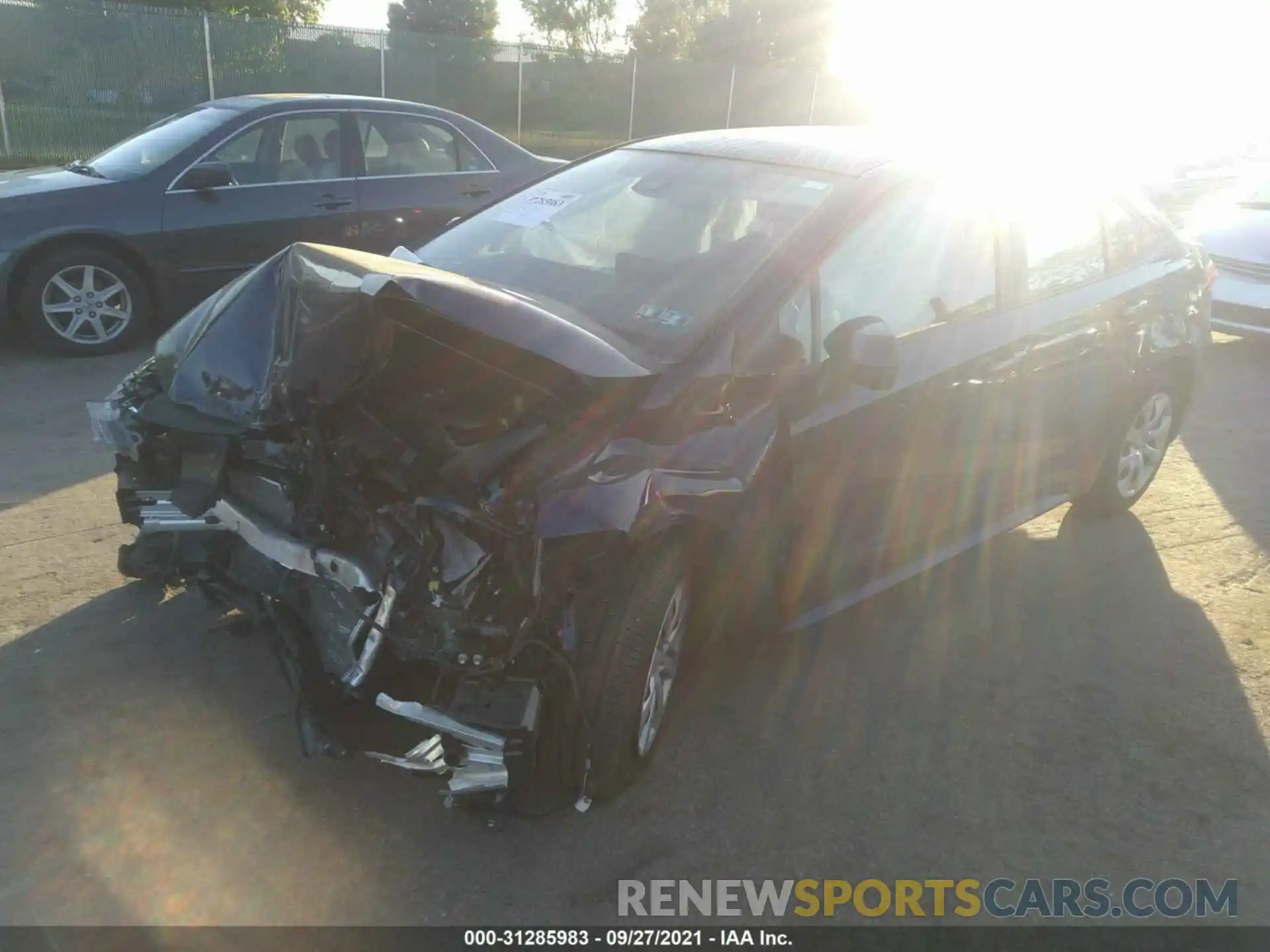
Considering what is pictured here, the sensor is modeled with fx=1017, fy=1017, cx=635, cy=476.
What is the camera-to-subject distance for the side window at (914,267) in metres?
3.32

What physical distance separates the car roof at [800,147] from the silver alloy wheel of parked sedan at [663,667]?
164 centimetres

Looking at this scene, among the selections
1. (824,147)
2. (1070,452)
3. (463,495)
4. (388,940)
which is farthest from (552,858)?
(1070,452)

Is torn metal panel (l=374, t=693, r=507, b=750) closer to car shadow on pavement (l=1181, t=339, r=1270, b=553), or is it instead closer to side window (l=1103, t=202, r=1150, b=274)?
side window (l=1103, t=202, r=1150, b=274)

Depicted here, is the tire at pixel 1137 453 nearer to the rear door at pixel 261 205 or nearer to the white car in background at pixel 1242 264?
the white car in background at pixel 1242 264

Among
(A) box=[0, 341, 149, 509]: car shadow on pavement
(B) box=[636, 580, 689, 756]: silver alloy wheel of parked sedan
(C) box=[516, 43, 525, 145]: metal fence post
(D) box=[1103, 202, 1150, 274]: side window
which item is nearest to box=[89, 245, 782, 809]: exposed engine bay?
(B) box=[636, 580, 689, 756]: silver alloy wheel of parked sedan

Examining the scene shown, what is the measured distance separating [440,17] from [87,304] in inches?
2124

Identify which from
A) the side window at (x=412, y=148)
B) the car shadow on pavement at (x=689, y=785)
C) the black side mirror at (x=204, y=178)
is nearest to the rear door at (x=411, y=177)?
the side window at (x=412, y=148)

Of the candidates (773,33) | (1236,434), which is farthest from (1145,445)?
(773,33)

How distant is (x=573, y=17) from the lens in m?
55.5

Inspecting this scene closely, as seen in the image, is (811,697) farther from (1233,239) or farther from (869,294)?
(1233,239)

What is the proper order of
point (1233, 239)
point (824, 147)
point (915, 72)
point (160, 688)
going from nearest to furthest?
point (160, 688) < point (824, 147) < point (1233, 239) < point (915, 72)

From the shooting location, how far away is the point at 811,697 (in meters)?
3.52

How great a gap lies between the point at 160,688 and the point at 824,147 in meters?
2.98

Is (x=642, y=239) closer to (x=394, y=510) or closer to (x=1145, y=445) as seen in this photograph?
(x=394, y=510)
